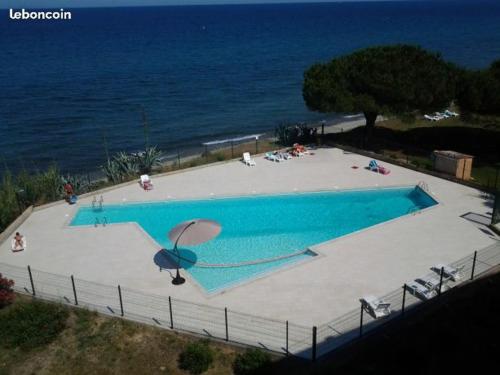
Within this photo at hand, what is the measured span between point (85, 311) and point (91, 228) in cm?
684

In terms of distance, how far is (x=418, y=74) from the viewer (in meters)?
28.7

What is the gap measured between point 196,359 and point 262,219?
10459 mm

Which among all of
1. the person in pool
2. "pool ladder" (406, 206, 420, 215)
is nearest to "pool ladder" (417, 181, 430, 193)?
"pool ladder" (406, 206, 420, 215)

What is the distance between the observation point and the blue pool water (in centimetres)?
1891

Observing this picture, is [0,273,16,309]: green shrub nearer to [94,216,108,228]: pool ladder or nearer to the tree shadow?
[94,216,108,228]: pool ladder

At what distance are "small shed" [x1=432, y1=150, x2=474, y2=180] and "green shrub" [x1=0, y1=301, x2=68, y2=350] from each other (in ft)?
63.9

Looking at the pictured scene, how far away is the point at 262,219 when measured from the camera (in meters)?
22.6

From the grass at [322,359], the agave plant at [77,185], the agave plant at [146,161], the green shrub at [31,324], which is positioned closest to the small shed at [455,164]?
the grass at [322,359]

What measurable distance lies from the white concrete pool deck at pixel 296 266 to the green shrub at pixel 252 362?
2.21 m

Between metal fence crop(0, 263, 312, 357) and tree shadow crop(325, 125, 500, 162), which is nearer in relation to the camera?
metal fence crop(0, 263, 312, 357)

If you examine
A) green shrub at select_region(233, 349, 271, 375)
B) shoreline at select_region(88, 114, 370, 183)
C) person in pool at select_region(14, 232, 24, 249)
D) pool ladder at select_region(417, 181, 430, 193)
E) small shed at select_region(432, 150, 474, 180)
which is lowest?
shoreline at select_region(88, 114, 370, 183)

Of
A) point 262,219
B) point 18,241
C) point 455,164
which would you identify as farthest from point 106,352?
point 455,164

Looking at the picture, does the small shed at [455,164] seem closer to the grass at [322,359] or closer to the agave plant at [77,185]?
the grass at [322,359]

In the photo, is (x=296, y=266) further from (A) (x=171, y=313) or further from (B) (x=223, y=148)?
(B) (x=223, y=148)
